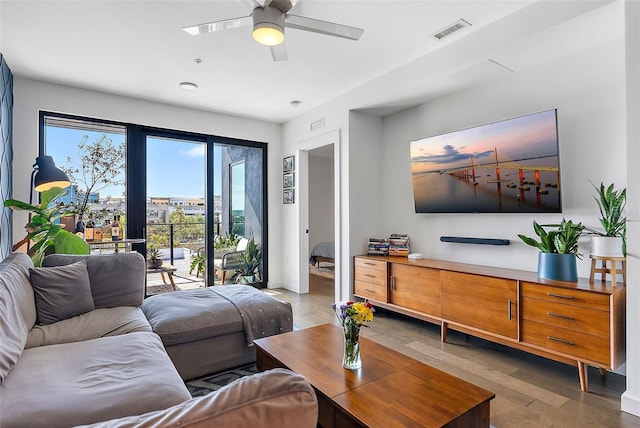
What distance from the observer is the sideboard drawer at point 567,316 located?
2170mm

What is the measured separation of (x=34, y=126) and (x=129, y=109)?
976mm

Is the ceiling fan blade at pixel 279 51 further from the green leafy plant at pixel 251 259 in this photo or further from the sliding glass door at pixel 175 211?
the green leafy plant at pixel 251 259

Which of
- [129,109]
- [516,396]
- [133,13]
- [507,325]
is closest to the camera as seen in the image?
[516,396]

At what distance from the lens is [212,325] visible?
8.07 ft

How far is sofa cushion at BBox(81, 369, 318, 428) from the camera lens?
53 cm

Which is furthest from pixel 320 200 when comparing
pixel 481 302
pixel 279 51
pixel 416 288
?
pixel 279 51

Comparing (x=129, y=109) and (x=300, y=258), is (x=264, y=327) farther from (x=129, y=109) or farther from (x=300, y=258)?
(x=129, y=109)

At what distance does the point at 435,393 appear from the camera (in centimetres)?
153

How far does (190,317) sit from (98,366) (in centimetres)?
84

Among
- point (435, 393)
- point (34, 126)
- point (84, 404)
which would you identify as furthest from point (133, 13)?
point (435, 393)

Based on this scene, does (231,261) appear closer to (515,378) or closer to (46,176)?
(46,176)

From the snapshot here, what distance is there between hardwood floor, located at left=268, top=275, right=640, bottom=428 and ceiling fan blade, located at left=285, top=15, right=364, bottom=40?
1982mm

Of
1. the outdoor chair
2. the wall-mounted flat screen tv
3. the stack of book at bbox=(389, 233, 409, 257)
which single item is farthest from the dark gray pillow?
the wall-mounted flat screen tv

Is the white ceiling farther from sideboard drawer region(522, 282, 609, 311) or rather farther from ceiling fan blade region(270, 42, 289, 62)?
sideboard drawer region(522, 282, 609, 311)
